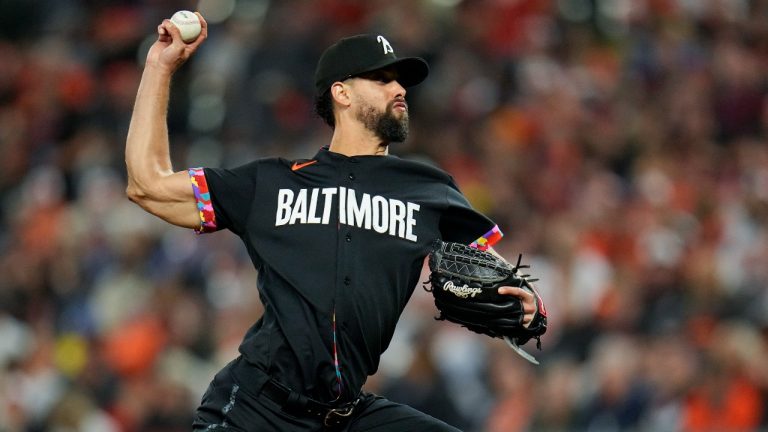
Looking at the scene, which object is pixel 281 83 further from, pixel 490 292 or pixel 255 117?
pixel 490 292

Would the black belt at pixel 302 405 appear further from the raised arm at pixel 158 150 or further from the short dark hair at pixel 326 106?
the short dark hair at pixel 326 106

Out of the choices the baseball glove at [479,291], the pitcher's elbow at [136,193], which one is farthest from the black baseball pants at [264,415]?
the pitcher's elbow at [136,193]

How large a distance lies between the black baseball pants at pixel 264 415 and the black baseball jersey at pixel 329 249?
0.28 feet

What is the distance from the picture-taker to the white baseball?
13.9ft

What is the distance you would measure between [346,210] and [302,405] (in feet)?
2.20

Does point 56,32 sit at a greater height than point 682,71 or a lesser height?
greater

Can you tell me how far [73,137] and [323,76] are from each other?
240 inches

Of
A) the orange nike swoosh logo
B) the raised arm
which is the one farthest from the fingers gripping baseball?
the orange nike swoosh logo

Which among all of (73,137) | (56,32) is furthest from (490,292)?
(56,32)

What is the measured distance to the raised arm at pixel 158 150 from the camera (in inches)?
164

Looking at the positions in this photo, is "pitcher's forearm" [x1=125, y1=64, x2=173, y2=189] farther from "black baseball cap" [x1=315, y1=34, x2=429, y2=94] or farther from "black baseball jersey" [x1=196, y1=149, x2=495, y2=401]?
"black baseball cap" [x1=315, y1=34, x2=429, y2=94]

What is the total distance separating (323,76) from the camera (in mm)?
4586

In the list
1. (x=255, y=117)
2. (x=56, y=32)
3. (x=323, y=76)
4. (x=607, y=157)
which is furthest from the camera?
(x=56, y=32)

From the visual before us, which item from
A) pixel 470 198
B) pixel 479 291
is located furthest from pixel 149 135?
pixel 470 198
